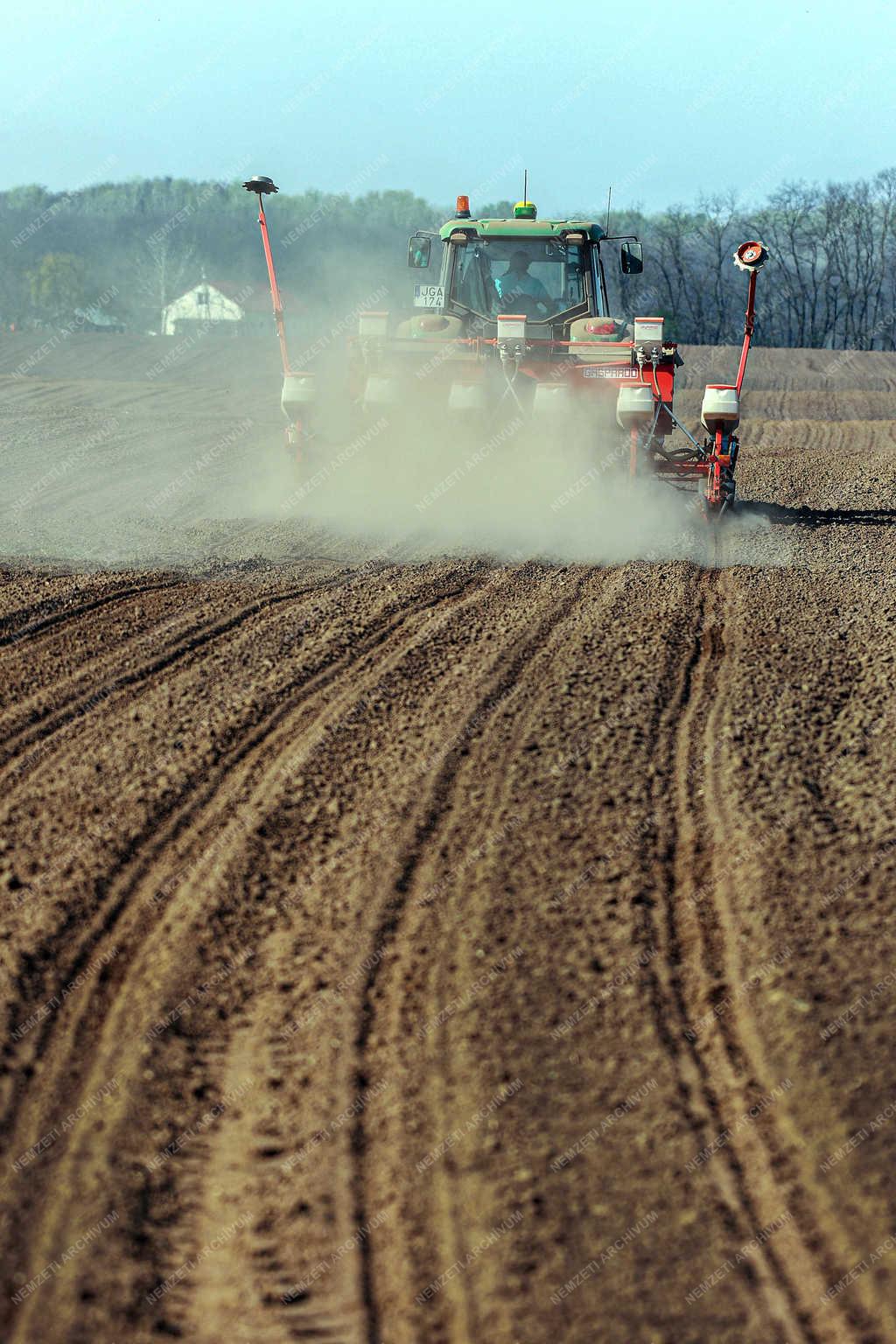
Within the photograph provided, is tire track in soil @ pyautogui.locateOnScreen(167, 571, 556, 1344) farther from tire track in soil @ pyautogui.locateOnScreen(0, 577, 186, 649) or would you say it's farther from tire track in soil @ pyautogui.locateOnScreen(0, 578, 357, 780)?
tire track in soil @ pyautogui.locateOnScreen(0, 577, 186, 649)

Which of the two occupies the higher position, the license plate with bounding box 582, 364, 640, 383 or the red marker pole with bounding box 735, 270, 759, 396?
the red marker pole with bounding box 735, 270, 759, 396

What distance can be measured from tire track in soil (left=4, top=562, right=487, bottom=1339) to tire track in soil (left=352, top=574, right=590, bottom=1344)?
489 mm

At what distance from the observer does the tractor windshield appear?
11.6 meters

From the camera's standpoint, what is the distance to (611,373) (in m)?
10.5

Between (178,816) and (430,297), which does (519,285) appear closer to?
(430,297)

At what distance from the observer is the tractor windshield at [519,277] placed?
11641 millimetres

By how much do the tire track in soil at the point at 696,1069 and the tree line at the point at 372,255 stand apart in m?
29.7

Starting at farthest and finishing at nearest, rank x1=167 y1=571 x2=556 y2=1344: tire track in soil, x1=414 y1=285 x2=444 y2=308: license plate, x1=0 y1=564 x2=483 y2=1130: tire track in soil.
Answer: x1=414 y1=285 x2=444 y2=308: license plate
x1=0 y1=564 x2=483 y2=1130: tire track in soil
x1=167 y1=571 x2=556 y2=1344: tire track in soil

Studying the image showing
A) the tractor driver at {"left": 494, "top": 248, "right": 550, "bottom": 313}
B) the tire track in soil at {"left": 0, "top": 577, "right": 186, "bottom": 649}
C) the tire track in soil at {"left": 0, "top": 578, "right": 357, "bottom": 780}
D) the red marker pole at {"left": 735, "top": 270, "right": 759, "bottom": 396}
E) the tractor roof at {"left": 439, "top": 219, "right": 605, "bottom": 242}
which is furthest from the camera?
the tractor driver at {"left": 494, "top": 248, "right": 550, "bottom": 313}

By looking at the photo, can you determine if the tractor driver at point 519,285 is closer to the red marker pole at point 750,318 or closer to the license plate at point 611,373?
the license plate at point 611,373

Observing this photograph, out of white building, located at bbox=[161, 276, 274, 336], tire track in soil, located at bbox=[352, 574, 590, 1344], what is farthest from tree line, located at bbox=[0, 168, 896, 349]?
tire track in soil, located at bbox=[352, 574, 590, 1344]

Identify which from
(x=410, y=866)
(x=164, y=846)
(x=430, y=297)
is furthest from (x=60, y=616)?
(x=430, y=297)

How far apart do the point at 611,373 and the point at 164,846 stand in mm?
7473

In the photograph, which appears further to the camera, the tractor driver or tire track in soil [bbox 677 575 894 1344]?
the tractor driver
